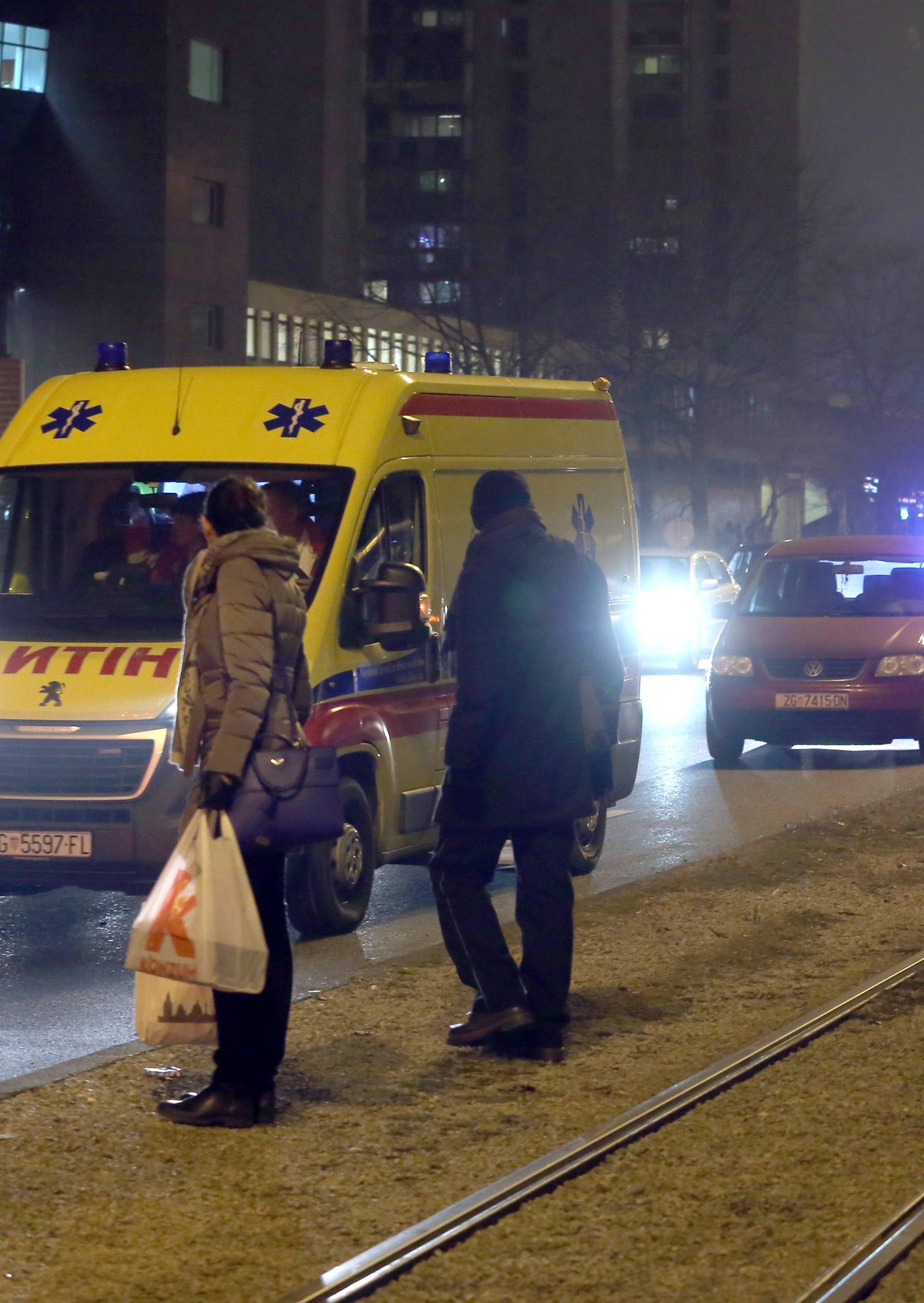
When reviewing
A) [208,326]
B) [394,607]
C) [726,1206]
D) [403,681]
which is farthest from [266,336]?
[726,1206]

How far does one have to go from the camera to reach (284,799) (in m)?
A: 5.25

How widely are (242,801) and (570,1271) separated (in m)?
1.53

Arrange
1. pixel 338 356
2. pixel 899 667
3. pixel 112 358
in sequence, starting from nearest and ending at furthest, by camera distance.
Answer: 1. pixel 338 356
2. pixel 112 358
3. pixel 899 667

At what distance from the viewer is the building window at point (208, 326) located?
59688mm

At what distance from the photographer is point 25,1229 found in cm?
452

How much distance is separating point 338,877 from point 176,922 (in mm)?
3239

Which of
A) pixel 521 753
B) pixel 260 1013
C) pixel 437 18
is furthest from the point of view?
pixel 437 18

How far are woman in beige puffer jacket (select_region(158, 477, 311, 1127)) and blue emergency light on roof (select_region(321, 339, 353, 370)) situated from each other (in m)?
3.80

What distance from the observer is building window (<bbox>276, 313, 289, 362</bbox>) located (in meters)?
73.8

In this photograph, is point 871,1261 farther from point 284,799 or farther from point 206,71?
point 206,71

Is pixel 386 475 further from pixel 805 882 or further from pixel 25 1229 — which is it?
pixel 25 1229

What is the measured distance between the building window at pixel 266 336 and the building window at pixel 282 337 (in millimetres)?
331

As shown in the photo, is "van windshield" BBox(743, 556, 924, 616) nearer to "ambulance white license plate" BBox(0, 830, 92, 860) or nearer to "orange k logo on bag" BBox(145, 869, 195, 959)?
"ambulance white license plate" BBox(0, 830, 92, 860)

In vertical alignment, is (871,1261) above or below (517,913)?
below
